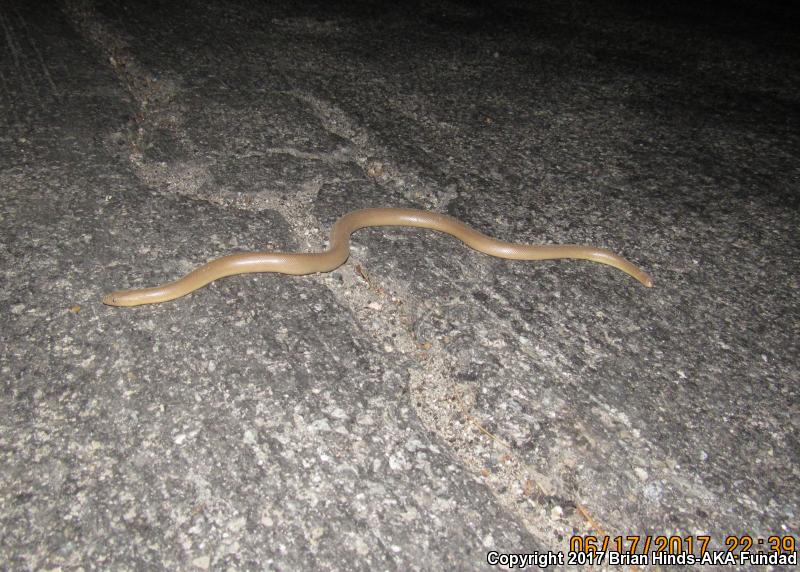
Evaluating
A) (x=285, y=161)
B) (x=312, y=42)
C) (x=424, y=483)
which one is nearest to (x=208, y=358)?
(x=424, y=483)

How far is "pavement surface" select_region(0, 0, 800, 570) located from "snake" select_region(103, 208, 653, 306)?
→ 0.04 m

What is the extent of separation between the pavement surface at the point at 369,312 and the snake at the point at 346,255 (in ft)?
0.15

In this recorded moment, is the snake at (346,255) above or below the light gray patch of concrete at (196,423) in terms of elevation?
above

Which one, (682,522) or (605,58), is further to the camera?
(605,58)

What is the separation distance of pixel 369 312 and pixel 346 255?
12.3 inches

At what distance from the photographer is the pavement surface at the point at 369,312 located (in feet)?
→ 4.77

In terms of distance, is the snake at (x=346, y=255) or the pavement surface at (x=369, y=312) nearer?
the pavement surface at (x=369, y=312)

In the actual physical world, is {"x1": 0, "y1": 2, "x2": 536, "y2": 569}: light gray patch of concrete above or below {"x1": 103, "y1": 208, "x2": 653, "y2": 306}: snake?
below

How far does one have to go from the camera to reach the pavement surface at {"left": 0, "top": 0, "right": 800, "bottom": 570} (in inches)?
57.2

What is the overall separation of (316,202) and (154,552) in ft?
5.11

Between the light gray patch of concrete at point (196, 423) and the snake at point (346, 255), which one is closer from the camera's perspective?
the light gray patch of concrete at point (196, 423)

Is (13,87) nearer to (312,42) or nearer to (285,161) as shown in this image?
(285,161)

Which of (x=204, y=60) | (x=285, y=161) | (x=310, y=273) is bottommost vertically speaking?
(x=310, y=273)

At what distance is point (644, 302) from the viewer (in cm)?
224
